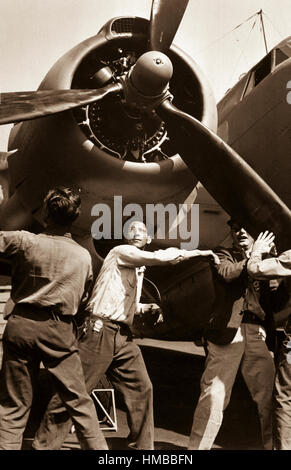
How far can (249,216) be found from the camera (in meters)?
4.67

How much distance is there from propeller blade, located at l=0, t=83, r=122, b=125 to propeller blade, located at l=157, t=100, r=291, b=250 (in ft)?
2.31

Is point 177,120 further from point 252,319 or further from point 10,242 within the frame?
point 10,242

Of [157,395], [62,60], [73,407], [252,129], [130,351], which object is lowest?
[157,395]

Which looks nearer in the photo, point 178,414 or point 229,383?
point 229,383

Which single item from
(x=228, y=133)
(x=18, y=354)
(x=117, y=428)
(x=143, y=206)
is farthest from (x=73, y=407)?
(x=228, y=133)

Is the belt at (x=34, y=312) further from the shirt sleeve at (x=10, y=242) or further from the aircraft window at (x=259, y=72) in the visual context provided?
the aircraft window at (x=259, y=72)

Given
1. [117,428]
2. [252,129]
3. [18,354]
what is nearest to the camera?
[18,354]

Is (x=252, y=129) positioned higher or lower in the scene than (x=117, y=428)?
higher

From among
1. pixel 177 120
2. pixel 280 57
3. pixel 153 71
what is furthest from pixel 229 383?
pixel 280 57

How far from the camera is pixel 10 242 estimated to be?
312 cm

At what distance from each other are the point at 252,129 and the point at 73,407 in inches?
151

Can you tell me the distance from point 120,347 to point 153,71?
7.85ft

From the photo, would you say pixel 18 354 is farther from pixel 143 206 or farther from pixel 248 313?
pixel 143 206

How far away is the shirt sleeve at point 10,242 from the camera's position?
3.09m
